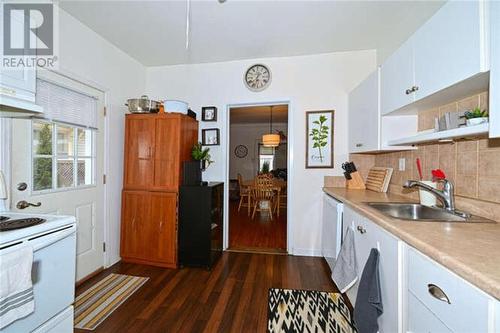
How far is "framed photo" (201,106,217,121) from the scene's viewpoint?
2.91 meters

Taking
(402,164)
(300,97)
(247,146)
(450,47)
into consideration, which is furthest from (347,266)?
(247,146)

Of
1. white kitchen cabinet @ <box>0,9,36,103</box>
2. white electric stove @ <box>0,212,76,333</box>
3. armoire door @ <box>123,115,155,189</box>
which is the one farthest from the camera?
armoire door @ <box>123,115,155,189</box>

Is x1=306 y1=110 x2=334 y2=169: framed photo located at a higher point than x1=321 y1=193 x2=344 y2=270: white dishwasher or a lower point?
higher

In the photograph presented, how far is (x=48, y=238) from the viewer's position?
3.68 feet

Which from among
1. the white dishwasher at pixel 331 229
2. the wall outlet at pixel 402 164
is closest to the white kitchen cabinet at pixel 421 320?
the white dishwasher at pixel 331 229

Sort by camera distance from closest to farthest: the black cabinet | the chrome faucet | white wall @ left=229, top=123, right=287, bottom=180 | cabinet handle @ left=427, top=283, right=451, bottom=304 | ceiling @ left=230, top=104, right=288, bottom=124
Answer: cabinet handle @ left=427, top=283, right=451, bottom=304 → the chrome faucet → the black cabinet → ceiling @ left=230, top=104, right=288, bottom=124 → white wall @ left=229, top=123, right=287, bottom=180

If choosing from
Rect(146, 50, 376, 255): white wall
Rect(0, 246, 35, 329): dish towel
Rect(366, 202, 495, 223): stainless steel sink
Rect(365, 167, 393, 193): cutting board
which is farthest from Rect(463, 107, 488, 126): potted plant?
Rect(0, 246, 35, 329): dish towel

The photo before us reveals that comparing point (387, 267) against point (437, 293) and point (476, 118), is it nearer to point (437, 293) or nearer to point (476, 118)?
point (437, 293)

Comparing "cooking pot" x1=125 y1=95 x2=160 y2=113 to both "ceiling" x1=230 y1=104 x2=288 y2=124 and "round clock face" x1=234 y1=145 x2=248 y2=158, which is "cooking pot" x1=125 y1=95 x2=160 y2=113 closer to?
"ceiling" x1=230 y1=104 x2=288 y2=124

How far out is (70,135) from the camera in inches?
81.4

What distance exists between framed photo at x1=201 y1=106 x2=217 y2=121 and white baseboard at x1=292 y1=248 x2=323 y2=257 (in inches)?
82.9

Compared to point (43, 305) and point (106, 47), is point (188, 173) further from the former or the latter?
point (106, 47)

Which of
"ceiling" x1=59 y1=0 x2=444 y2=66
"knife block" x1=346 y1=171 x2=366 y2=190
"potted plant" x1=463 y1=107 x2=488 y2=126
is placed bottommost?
"knife block" x1=346 y1=171 x2=366 y2=190

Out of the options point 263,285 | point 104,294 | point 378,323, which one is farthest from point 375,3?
point 104,294
